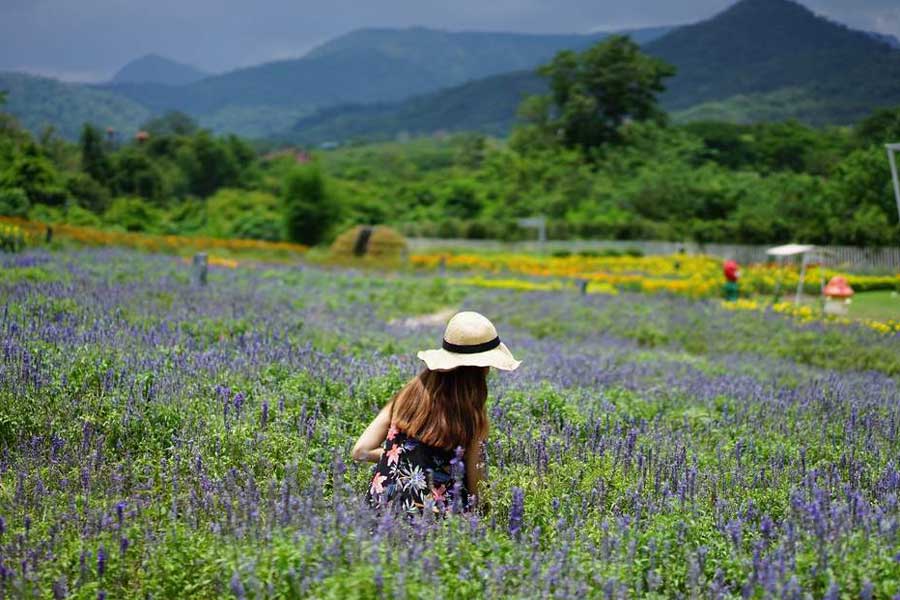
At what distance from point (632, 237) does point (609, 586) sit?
123 ft

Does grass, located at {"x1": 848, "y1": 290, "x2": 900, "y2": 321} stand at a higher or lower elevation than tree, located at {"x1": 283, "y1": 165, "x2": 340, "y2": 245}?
lower

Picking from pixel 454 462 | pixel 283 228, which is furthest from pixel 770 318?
pixel 283 228

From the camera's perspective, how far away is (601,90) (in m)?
67.4

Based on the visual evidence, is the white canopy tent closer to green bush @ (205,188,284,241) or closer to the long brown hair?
the long brown hair

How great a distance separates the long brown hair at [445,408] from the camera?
3467 mm

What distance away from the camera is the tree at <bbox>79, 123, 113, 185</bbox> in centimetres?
4559

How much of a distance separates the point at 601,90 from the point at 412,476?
6767cm

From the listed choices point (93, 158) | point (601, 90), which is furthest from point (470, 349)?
point (601, 90)

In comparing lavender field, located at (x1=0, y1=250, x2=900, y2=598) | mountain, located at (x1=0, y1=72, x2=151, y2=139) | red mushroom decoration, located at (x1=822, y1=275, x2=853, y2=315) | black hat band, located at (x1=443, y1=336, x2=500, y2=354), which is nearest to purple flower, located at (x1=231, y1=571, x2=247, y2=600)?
lavender field, located at (x1=0, y1=250, x2=900, y2=598)

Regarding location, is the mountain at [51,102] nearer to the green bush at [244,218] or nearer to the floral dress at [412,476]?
the green bush at [244,218]

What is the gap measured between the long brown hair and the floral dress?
0.05 m

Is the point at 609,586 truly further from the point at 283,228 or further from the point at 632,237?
the point at 283,228

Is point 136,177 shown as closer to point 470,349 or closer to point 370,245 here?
point 370,245

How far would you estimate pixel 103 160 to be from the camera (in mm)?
46812
